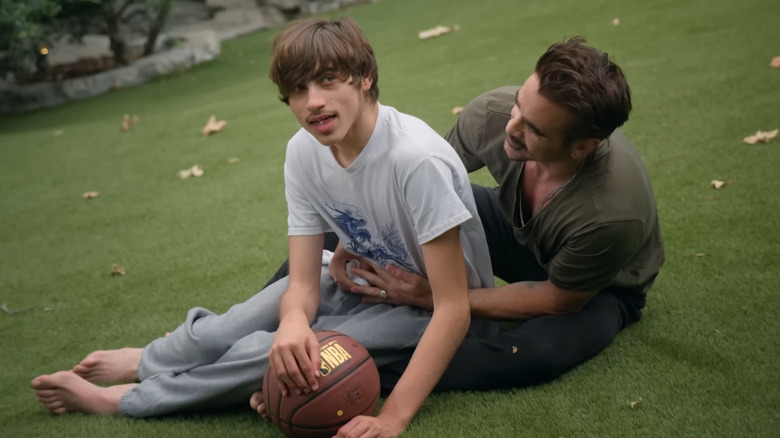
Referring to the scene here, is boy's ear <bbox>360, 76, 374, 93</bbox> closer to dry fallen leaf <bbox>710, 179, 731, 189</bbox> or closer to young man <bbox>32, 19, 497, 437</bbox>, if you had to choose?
young man <bbox>32, 19, 497, 437</bbox>

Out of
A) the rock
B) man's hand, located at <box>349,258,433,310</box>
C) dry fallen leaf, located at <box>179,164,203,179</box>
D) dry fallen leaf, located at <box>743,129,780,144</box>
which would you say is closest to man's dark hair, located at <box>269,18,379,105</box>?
man's hand, located at <box>349,258,433,310</box>

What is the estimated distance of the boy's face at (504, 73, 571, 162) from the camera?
227cm

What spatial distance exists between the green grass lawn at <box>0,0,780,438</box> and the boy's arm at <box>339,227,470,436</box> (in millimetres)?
88

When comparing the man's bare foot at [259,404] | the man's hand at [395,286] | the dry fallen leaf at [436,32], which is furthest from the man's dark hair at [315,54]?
Answer: the dry fallen leaf at [436,32]

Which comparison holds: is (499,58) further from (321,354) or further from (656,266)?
(321,354)

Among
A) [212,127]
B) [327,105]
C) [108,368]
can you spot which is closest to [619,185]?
[327,105]

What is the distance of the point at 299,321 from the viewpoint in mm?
2344

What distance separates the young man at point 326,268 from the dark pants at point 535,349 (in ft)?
0.39

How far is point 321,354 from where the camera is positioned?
2271mm

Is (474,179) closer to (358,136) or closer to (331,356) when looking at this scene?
(358,136)

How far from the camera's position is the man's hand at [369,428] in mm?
2176

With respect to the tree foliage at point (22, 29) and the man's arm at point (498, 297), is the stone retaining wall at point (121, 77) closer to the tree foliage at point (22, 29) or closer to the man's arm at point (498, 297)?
the tree foliage at point (22, 29)

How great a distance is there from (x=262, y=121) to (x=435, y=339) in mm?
4086

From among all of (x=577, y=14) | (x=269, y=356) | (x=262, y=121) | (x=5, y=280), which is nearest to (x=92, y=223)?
(x=5, y=280)
